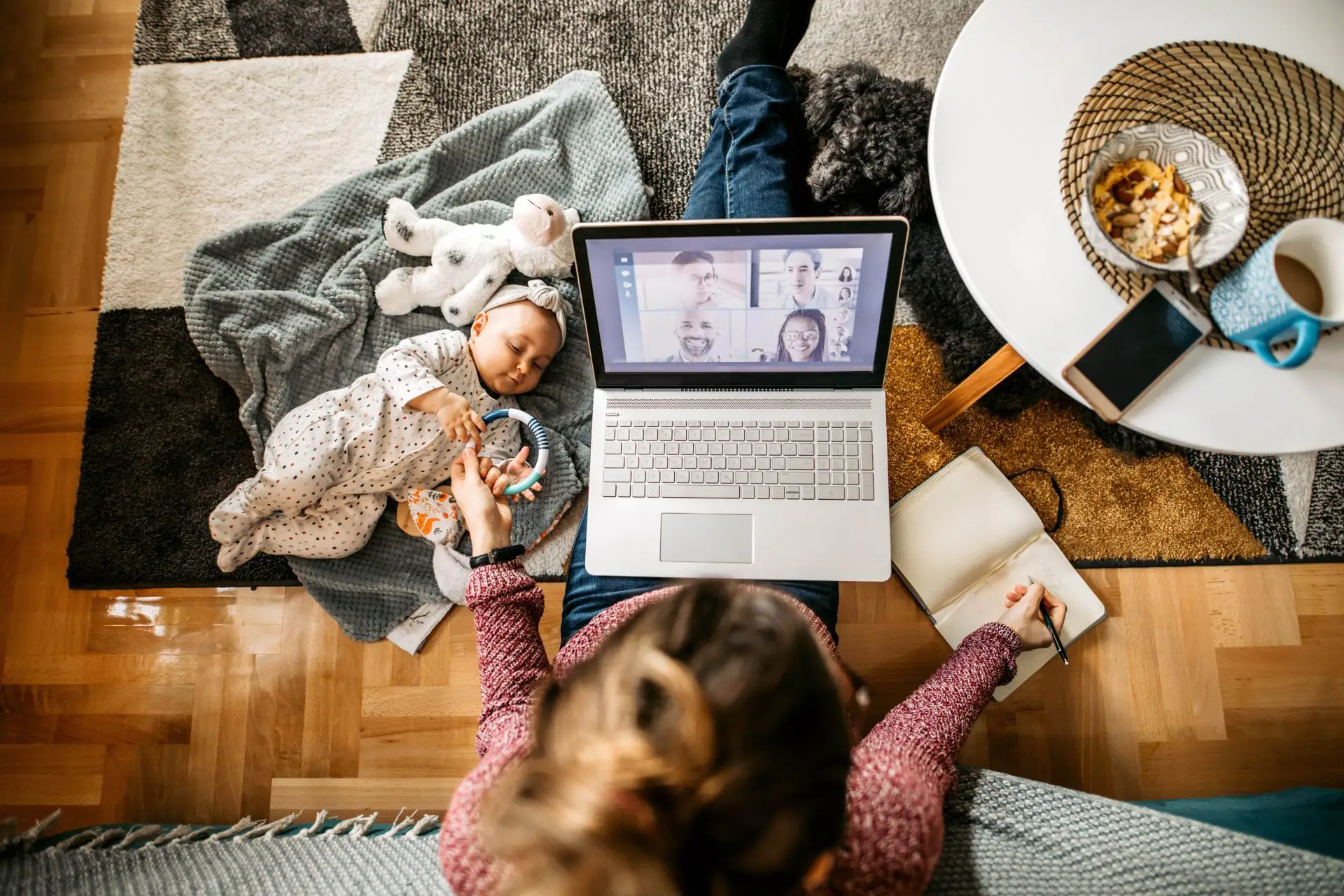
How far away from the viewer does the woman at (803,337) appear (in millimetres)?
917

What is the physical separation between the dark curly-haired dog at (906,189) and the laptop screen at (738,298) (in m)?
0.41

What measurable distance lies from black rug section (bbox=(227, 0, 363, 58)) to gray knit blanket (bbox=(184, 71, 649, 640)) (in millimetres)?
321

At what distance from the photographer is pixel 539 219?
1303 mm

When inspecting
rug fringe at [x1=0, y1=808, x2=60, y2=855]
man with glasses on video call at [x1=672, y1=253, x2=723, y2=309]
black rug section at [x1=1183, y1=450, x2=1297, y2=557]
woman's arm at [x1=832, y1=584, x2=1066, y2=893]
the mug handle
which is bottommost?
rug fringe at [x1=0, y1=808, x2=60, y2=855]

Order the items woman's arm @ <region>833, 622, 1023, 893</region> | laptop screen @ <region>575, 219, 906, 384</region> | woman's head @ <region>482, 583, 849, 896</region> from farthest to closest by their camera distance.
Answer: laptop screen @ <region>575, 219, 906, 384</region> → woman's arm @ <region>833, 622, 1023, 893</region> → woman's head @ <region>482, 583, 849, 896</region>

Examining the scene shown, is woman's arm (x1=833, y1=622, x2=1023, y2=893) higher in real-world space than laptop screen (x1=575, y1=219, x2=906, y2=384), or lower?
lower

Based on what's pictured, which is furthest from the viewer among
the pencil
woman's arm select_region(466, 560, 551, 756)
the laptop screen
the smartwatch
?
the pencil

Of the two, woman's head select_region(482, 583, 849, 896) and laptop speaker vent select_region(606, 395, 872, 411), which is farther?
laptop speaker vent select_region(606, 395, 872, 411)

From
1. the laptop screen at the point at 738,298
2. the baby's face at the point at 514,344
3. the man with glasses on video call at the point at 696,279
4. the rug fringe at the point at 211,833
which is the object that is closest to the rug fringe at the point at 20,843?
the rug fringe at the point at 211,833

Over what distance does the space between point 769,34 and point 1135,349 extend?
795 millimetres

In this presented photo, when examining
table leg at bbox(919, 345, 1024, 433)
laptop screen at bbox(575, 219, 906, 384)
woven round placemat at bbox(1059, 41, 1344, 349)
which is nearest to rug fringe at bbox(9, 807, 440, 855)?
laptop screen at bbox(575, 219, 906, 384)

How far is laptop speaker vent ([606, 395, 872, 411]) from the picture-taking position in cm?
103

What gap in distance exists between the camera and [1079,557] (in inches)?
A: 51.8

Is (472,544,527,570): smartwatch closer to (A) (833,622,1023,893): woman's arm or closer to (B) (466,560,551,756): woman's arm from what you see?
(B) (466,560,551,756): woman's arm
